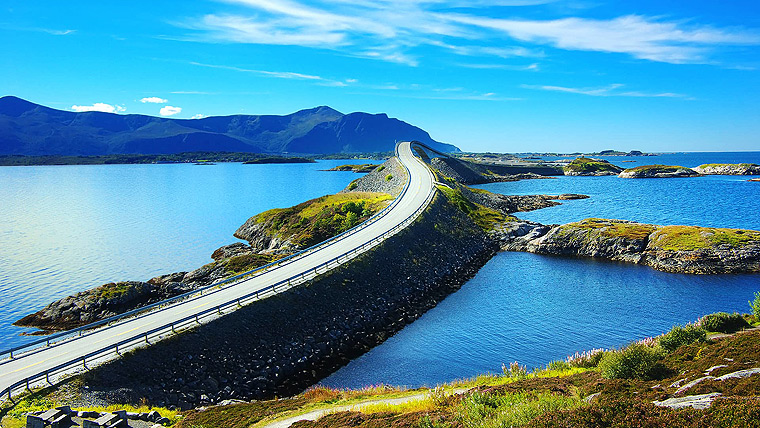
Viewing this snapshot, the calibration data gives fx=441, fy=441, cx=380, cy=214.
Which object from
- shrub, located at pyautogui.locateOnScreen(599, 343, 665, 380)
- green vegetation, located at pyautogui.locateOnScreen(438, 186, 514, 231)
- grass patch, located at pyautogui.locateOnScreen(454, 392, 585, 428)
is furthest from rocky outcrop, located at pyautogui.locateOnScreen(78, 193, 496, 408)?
green vegetation, located at pyautogui.locateOnScreen(438, 186, 514, 231)

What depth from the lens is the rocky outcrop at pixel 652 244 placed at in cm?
5291

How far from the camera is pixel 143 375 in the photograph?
24.9 meters

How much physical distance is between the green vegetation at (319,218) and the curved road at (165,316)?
8.77 metres

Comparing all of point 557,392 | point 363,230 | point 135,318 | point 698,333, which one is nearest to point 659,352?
point 698,333

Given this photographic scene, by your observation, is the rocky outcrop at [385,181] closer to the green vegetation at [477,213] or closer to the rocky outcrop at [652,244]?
the green vegetation at [477,213]

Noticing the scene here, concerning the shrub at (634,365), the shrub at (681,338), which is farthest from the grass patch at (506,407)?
the shrub at (681,338)

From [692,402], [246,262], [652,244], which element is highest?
[692,402]

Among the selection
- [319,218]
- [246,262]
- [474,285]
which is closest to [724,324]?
[474,285]

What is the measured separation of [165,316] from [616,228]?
201 feet

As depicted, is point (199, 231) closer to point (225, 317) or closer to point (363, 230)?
point (363, 230)

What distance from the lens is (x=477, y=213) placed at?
86625 mm

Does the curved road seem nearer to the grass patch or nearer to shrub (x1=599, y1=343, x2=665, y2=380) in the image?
the grass patch

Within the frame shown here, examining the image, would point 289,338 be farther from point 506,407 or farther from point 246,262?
point 246,262

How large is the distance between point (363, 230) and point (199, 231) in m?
43.0
